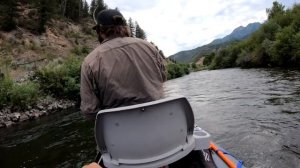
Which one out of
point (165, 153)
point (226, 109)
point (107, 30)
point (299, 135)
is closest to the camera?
point (165, 153)

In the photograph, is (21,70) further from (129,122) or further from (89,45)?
(129,122)

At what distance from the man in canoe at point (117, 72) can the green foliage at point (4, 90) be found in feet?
63.7

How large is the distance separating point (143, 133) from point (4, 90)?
817 inches

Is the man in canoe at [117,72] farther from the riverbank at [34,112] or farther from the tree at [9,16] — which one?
the tree at [9,16]

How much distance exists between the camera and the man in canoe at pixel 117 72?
2900 mm

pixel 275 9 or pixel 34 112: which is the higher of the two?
pixel 275 9

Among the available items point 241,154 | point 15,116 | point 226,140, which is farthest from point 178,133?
point 15,116

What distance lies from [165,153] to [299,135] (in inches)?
251

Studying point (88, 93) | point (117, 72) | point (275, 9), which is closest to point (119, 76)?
point (117, 72)

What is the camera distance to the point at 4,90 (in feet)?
68.4

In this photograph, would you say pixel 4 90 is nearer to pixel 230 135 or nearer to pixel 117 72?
pixel 230 135

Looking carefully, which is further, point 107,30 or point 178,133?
point 107,30

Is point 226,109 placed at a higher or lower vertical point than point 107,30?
lower

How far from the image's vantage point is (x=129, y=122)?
101 inches
